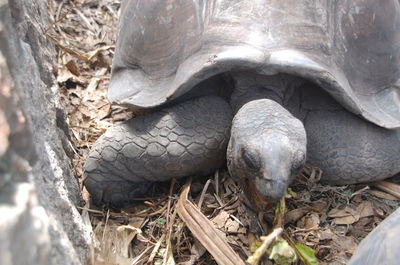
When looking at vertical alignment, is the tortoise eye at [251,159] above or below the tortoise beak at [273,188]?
above

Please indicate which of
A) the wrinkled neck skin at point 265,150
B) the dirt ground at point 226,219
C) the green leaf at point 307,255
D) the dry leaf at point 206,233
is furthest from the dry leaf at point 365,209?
the dry leaf at point 206,233

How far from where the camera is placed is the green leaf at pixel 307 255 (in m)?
1.95

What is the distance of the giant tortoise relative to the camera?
6.88 feet

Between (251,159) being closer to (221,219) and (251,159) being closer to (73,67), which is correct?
(221,219)

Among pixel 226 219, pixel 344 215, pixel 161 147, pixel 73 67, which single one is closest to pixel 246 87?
pixel 161 147

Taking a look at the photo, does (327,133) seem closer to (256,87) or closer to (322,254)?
(256,87)

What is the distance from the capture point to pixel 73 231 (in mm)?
1648

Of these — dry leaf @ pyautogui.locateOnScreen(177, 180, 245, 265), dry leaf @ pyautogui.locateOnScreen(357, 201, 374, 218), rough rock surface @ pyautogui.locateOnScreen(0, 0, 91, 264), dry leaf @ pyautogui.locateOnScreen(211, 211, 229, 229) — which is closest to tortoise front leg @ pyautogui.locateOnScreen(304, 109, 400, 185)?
dry leaf @ pyautogui.locateOnScreen(357, 201, 374, 218)

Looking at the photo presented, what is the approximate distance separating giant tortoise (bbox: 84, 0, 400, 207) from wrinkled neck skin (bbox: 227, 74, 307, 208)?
0.04 ft

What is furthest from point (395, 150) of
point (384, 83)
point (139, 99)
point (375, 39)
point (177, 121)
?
point (139, 99)

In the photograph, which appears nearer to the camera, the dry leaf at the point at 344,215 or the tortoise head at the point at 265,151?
the tortoise head at the point at 265,151

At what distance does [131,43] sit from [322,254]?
1.35 metres

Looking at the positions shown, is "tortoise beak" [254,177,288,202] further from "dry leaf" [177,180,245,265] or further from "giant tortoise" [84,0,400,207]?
"dry leaf" [177,180,245,265]

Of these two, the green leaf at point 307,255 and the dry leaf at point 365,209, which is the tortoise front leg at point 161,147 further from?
the dry leaf at point 365,209
